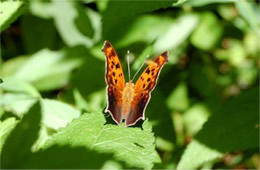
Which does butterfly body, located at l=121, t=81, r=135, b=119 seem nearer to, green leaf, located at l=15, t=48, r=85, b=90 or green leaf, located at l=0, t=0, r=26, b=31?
green leaf, located at l=0, t=0, r=26, b=31

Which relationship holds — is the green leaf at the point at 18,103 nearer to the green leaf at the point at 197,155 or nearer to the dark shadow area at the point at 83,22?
the dark shadow area at the point at 83,22

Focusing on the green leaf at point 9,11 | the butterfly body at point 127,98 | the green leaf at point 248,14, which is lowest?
the butterfly body at point 127,98

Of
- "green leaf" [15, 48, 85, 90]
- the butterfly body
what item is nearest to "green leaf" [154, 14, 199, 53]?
"green leaf" [15, 48, 85, 90]

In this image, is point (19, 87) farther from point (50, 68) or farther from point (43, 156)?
point (43, 156)

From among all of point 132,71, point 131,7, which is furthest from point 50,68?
point 131,7

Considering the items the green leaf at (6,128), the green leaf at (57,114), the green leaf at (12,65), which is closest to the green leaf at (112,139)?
the green leaf at (6,128)

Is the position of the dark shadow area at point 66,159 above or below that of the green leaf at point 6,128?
above

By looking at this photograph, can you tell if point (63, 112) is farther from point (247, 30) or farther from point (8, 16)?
point (247, 30)

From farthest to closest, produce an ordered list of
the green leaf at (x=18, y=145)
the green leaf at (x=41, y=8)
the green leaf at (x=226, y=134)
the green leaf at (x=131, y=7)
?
the green leaf at (x=41, y=8), the green leaf at (x=226, y=134), the green leaf at (x=131, y=7), the green leaf at (x=18, y=145)
